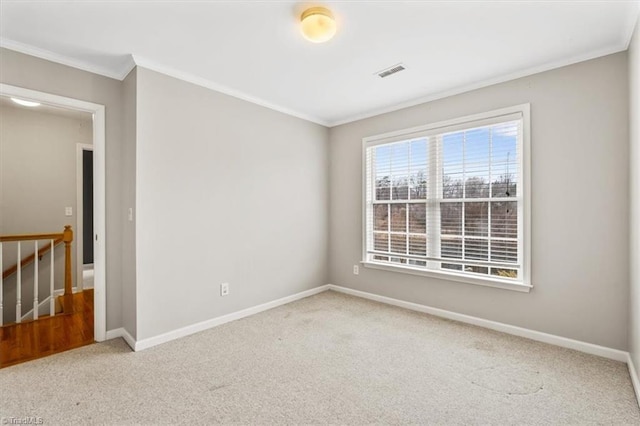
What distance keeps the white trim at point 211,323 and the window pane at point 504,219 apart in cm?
247

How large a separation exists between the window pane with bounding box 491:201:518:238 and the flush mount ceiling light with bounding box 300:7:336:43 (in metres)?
2.31

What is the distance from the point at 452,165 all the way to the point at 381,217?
112 cm

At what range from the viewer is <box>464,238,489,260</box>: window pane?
3138mm

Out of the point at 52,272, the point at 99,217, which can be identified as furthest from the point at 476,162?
the point at 52,272

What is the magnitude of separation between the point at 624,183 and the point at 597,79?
0.89 meters

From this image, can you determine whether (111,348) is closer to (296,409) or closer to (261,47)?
(296,409)

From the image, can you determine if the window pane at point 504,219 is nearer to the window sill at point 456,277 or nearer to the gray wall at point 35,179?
the window sill at point 456,277

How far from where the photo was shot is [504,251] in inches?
119

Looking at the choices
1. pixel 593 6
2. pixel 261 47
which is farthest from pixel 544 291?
pixel 261 47

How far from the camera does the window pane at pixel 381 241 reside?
4008 millimetres

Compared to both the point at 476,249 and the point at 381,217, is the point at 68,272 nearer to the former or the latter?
the point at 381,217

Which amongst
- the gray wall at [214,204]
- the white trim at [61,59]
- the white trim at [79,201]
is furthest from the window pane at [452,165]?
the white trim at [79,201]

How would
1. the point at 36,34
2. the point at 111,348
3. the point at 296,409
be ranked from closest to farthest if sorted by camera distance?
the point at 296,409 → the point at 36,34 → the point at 111,348

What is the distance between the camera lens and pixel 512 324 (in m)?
2.96
